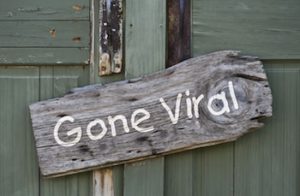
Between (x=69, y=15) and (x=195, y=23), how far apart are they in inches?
15.8

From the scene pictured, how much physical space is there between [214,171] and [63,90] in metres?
0.55

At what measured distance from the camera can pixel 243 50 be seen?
1.70m

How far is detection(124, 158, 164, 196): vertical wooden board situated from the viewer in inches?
66.1

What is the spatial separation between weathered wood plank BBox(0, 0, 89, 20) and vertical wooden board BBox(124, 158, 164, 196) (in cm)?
50

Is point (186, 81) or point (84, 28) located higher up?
point (84, 28)

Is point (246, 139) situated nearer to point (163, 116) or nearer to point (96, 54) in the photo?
point (163, 116)

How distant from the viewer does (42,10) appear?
1702 millimetres

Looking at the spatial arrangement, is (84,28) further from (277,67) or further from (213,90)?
(277,67)

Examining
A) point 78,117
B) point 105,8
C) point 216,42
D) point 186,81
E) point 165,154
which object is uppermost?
point 105,8

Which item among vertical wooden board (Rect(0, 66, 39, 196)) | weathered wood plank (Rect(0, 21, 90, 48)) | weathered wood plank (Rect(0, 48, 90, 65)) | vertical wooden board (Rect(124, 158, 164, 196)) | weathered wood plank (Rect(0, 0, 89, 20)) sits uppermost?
weathered wood plank (Rect(0, 0, 89, 20))

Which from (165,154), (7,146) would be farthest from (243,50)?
(7,146)

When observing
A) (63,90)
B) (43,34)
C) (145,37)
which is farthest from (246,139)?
(43,34)

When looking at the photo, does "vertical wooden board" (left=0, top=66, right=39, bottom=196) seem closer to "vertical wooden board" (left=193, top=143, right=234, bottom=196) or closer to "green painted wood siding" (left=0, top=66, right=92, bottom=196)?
"green painted wood siding" (left=0, top=66, right=92, bottom=196)

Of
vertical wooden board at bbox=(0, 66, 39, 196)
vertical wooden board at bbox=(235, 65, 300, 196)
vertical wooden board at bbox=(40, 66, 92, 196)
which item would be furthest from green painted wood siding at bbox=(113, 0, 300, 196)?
vertical wooden board at bbox=(0, 66, 39, 196)
